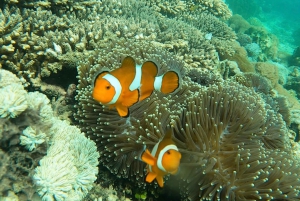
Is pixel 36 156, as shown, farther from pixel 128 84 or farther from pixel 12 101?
pixel 128 84

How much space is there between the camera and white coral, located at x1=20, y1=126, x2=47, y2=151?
6.32 feet

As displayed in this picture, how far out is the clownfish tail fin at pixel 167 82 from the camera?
179 centimetres

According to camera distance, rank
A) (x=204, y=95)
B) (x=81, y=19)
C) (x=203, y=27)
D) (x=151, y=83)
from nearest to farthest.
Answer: (x=151, y=83), (x=204, y=95), (x=81, y=19), (x=203, y=27)

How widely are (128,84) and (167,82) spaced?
1.16 feet

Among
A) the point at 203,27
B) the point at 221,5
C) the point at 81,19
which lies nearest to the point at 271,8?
the point at 221,5

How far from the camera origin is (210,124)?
107 inches

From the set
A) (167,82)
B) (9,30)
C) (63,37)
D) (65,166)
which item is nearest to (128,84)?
(167,82)

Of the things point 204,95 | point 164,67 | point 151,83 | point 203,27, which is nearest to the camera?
point 151,83

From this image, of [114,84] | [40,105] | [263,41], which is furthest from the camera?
[263,41]

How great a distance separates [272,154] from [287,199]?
514mm

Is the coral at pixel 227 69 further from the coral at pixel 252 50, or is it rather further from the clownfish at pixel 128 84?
the coral at pixel 252 50

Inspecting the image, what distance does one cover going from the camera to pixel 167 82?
→ 1831mm

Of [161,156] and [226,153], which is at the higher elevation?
[161,156]

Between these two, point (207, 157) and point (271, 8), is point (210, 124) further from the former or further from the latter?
point (271, 8)
